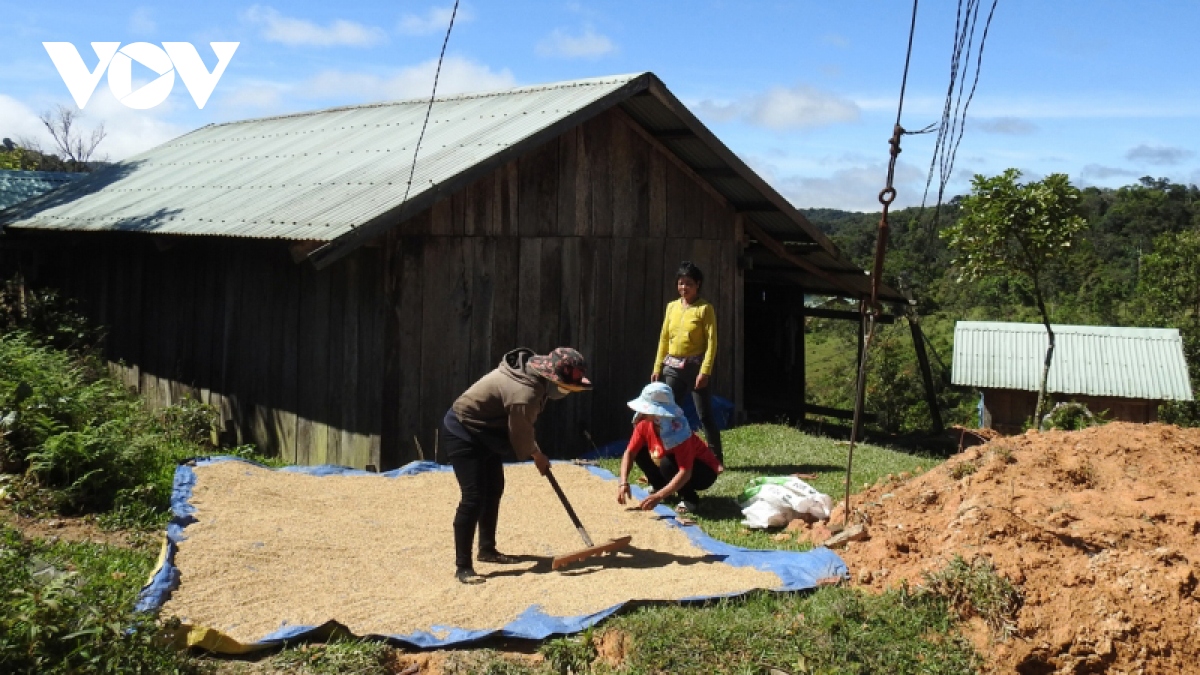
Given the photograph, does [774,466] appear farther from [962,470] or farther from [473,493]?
[473,493]

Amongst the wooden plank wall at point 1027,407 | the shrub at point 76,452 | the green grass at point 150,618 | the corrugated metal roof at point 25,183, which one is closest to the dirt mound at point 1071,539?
the green grass at point 150,618

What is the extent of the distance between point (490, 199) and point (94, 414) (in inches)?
160

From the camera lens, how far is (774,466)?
34.1ft

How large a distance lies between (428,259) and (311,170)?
3040 millimetres

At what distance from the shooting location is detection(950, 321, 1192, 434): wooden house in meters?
20.1

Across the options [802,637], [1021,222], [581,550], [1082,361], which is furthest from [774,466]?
[1082,361]

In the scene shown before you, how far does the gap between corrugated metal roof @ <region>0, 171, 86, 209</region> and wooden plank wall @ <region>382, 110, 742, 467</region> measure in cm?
Answer: 1136

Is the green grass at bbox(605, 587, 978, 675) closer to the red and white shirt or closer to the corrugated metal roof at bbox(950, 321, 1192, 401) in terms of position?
the red and white shirt

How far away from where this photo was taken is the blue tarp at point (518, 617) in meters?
5.67

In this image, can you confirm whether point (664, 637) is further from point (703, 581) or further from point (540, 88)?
point (540, 88)

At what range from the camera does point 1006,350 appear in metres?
21.3

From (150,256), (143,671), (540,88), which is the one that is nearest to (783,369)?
(540,88)

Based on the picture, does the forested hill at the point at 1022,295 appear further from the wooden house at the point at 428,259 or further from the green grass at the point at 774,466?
the green grass at the point at 774,466

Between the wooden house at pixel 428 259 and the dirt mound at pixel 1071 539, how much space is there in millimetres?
4082
